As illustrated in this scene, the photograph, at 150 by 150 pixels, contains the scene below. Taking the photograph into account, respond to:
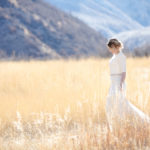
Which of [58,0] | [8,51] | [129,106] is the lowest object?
[129,106]

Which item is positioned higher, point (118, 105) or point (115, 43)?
point (115, 43)

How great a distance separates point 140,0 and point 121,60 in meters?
167

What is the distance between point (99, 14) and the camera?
13600 cm

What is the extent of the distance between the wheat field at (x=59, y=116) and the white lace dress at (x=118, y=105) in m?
0.13

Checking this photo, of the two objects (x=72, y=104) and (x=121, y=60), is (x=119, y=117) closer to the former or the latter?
(x=121, y=60)

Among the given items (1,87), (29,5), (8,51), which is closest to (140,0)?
(29,5)

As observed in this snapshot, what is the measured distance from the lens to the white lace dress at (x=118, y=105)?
10.5 ft

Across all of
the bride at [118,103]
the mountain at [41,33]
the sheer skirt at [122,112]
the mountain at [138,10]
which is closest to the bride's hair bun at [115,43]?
the bride at [118,103]

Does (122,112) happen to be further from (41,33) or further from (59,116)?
(41,33)

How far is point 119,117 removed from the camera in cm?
328

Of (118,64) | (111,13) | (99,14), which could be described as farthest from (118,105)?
(111,13)

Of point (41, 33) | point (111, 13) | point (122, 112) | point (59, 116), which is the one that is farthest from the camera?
point (111, 13)

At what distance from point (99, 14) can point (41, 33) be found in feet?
332

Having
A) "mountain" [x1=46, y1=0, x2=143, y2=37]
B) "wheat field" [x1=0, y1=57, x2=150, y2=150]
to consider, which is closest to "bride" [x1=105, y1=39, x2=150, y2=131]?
"wheat field" [x1=0, y1=57, x2=150, y2=150]
